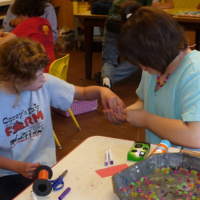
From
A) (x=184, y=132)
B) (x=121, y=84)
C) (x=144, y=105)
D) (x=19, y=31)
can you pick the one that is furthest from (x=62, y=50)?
(x=184, y=132)

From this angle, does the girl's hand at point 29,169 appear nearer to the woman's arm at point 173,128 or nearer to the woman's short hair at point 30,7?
the woman's arm at point 173,128

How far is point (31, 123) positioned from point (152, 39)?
597 mm

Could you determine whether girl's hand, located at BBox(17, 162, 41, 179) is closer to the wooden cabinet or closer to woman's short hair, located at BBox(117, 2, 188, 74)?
woman's short hair, located at BBox(117, 2, 188, 74)

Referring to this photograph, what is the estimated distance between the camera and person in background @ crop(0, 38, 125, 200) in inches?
51.8

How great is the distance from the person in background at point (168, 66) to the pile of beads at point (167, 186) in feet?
0.67

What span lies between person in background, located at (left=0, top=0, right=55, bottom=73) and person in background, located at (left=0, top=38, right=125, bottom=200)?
122cm

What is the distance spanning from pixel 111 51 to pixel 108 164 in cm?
265

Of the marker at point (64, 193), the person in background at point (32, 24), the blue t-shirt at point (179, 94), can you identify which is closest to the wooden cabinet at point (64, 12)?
the person in background at point (32, 24)

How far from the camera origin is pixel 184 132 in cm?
115

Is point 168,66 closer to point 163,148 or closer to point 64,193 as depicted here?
point 163,148

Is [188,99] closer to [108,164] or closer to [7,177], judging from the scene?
[108,164]

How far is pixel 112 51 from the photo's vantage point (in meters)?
3.65

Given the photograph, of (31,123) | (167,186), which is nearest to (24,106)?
(31,123)

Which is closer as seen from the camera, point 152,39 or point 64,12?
point 152,39
